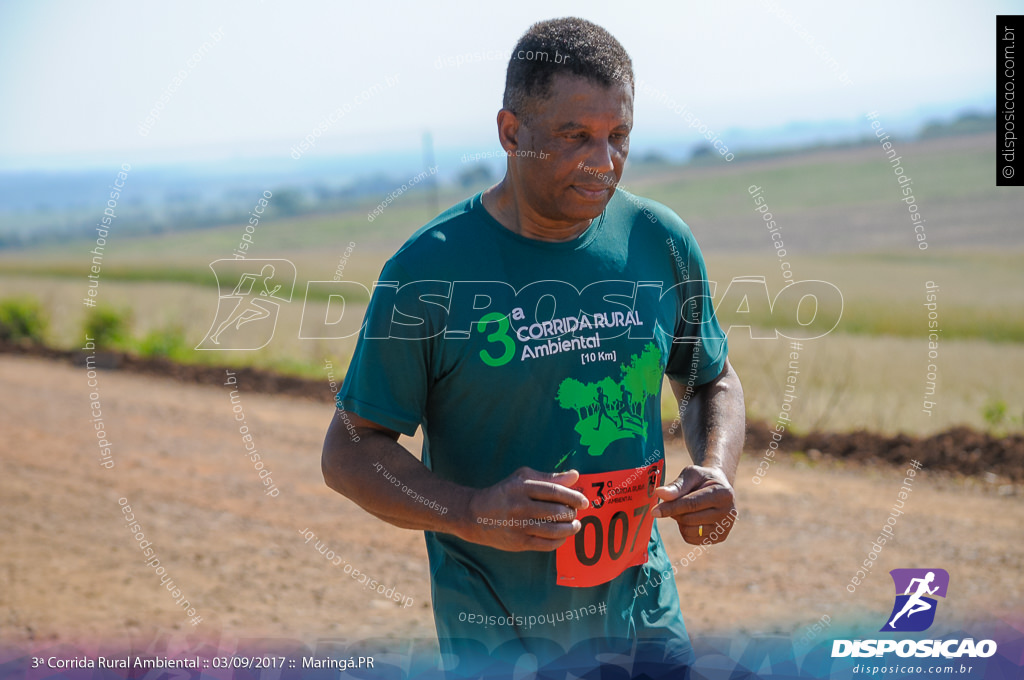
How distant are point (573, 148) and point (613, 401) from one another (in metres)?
0.62

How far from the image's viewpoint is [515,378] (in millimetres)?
2283

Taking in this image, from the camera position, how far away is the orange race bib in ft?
7.66

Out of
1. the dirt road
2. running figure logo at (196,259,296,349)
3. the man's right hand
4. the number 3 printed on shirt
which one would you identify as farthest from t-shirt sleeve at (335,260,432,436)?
running figure logo at (196,259,296,349)

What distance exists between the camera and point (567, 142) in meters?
2.29

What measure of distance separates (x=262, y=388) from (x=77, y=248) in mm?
25029

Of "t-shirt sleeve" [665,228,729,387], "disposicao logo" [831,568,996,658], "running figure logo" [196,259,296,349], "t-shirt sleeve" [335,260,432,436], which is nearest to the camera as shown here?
"t-shirt sleeve" [335,260,432,436]

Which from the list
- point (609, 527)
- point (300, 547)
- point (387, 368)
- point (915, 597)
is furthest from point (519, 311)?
point (300, 547)

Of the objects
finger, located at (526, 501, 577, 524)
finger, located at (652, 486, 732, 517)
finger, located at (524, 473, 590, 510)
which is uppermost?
finger, located at (524, 473, 590, 510)

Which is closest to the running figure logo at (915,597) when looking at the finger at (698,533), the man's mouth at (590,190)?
the finger at (698,533)

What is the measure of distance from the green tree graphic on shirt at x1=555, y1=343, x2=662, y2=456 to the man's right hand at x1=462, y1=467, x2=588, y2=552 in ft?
0.74

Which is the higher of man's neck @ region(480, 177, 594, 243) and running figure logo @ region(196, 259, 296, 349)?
man's neck @ region(480, 177, 594, 243)

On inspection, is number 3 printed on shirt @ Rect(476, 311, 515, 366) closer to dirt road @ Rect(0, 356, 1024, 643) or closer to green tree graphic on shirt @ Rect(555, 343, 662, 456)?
green tree graphic on shirt @ Rect(555, 343, 662, 456)

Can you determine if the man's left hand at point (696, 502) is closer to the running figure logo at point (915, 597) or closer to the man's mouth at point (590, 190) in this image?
the man's mouth at point (590, 190)

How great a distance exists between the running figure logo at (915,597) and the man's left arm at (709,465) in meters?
2.14
